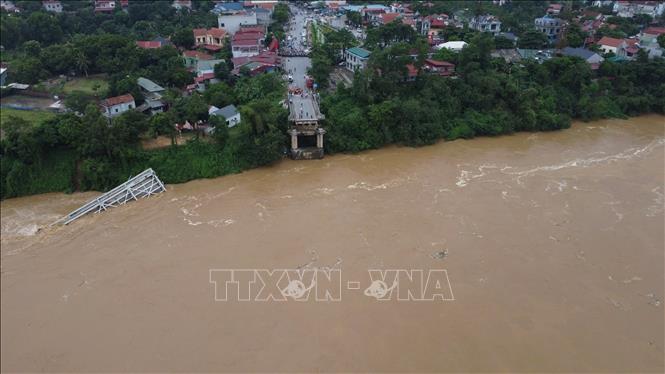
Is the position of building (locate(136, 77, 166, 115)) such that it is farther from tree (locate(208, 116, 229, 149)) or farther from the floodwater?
the floodwater

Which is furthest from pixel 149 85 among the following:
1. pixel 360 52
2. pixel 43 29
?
pixel 43 29

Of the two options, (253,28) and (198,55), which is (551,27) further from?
(198,55)

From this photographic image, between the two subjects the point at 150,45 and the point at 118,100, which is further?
the point at 150,45

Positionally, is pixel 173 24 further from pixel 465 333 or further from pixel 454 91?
pixel 465 333

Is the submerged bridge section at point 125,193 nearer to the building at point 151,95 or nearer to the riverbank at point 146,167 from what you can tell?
the riverbank at point 146,167

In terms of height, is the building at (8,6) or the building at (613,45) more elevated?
the building at (8,6)

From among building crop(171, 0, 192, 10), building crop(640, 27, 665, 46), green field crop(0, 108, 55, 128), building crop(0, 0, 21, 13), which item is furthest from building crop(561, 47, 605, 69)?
building crop(0, 0, 21, 13)

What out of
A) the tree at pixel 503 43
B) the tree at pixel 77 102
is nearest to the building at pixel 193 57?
the tree at pixel 77 102
